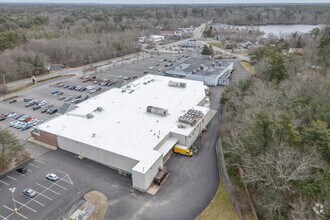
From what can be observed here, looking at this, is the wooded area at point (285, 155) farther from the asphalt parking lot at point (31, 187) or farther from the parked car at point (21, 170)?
the parked car at point (21, 170)

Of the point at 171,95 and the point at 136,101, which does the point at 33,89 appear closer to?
the point at 136,101

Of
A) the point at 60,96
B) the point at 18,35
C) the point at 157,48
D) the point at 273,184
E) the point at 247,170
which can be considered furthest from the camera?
the point at 157,48

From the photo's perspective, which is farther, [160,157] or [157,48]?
[157,48]

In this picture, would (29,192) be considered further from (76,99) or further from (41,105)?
(76,99)

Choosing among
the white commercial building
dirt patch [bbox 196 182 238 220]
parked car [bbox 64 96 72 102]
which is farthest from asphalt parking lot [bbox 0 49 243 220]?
parked car [bbox 64 96 72 102]

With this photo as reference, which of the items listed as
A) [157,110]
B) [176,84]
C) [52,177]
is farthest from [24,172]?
[176,84]

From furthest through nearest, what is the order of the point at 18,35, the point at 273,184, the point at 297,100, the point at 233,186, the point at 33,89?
1. the point at 18,35
2. the point at 33,89
3. the point at 297,100
4. the point at 233,186
5. the point at 273,184

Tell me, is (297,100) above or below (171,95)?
above

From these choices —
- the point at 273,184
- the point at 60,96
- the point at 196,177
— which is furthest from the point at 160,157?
the point at 60,96

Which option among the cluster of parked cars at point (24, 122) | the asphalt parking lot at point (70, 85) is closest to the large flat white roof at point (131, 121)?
the cluster of parked cars at point (24, 122)
